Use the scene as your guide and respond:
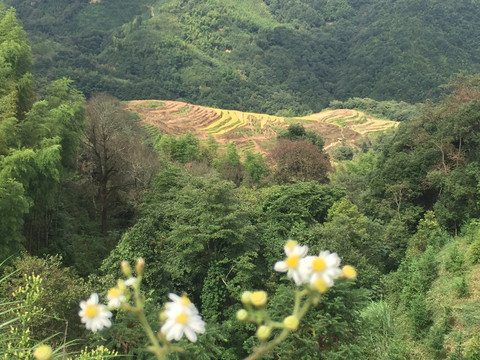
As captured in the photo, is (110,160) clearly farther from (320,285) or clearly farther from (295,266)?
(320,285)

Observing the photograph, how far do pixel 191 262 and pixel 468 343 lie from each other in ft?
16.5

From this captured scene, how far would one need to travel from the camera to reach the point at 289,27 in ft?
291

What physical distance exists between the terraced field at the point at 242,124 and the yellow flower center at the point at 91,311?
27.8m

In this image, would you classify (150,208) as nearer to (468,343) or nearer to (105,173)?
(105,173)

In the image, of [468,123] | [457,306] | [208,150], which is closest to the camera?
[457,306]

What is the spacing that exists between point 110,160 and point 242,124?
27.5 meters

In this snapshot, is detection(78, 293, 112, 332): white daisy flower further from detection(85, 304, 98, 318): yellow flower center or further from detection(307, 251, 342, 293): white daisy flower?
detection(307, 251, 342, 293): white daisy flower

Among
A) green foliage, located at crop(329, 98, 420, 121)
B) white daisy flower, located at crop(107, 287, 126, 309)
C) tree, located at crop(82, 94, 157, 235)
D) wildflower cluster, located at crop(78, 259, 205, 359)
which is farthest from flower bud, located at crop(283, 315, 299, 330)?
green foliage, located at crop(329, 98, 420, 121)

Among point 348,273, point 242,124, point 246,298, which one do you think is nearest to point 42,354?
point 246,298

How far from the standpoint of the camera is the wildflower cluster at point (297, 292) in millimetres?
820

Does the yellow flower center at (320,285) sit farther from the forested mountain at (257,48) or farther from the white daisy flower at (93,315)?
the forested mountain at (257,48)

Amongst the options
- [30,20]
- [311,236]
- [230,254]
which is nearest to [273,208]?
[311,236]

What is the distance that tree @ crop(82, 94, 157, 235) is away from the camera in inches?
456

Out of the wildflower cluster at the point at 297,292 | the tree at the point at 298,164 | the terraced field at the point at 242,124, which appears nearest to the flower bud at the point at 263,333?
the wildflower cluster at the point at 297,292
